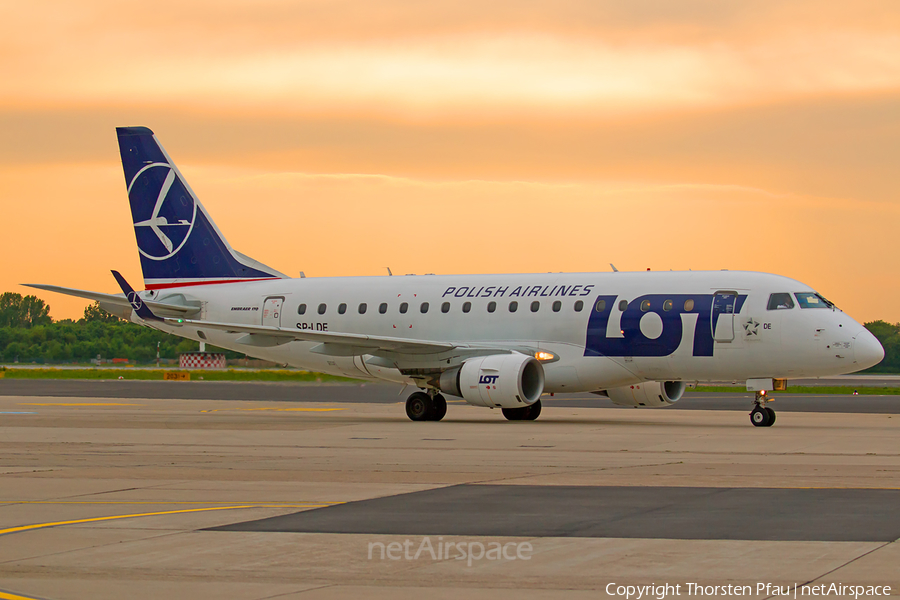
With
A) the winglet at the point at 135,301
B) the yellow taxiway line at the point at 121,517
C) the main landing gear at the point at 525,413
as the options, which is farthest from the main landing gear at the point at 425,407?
the yellow taxiway line at the point at 121,517

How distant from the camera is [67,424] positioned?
27.8 meters

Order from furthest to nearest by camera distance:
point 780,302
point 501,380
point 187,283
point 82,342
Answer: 1. point 82,342
2. point 187,283
3. point 501,380
4. point 780,302

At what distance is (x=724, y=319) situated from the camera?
28.3 m

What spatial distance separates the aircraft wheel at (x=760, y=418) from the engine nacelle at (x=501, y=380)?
18.4ft

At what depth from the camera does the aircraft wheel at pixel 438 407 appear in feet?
103

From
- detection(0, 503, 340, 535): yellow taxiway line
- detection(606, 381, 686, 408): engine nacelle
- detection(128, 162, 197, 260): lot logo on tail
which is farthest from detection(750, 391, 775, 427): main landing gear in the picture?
detection(128, 162, 197, 260): lot logo on tail

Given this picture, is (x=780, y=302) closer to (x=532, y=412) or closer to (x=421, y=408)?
(x=532, y=412)

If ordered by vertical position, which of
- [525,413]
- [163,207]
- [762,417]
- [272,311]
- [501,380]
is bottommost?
[525,413]

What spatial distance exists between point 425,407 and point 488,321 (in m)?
3.11

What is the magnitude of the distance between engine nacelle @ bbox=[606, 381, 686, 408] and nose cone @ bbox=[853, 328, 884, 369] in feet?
18.9

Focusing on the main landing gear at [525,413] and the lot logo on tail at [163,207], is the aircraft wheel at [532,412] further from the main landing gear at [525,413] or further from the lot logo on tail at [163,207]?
the lot logo on tail at [163,207]

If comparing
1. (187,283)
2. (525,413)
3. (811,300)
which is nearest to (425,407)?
(525,413)

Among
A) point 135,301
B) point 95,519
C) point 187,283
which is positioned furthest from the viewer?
point 187,283

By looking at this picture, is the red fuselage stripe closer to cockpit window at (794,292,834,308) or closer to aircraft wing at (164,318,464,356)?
aircraft wing at (164,318,464,356)
